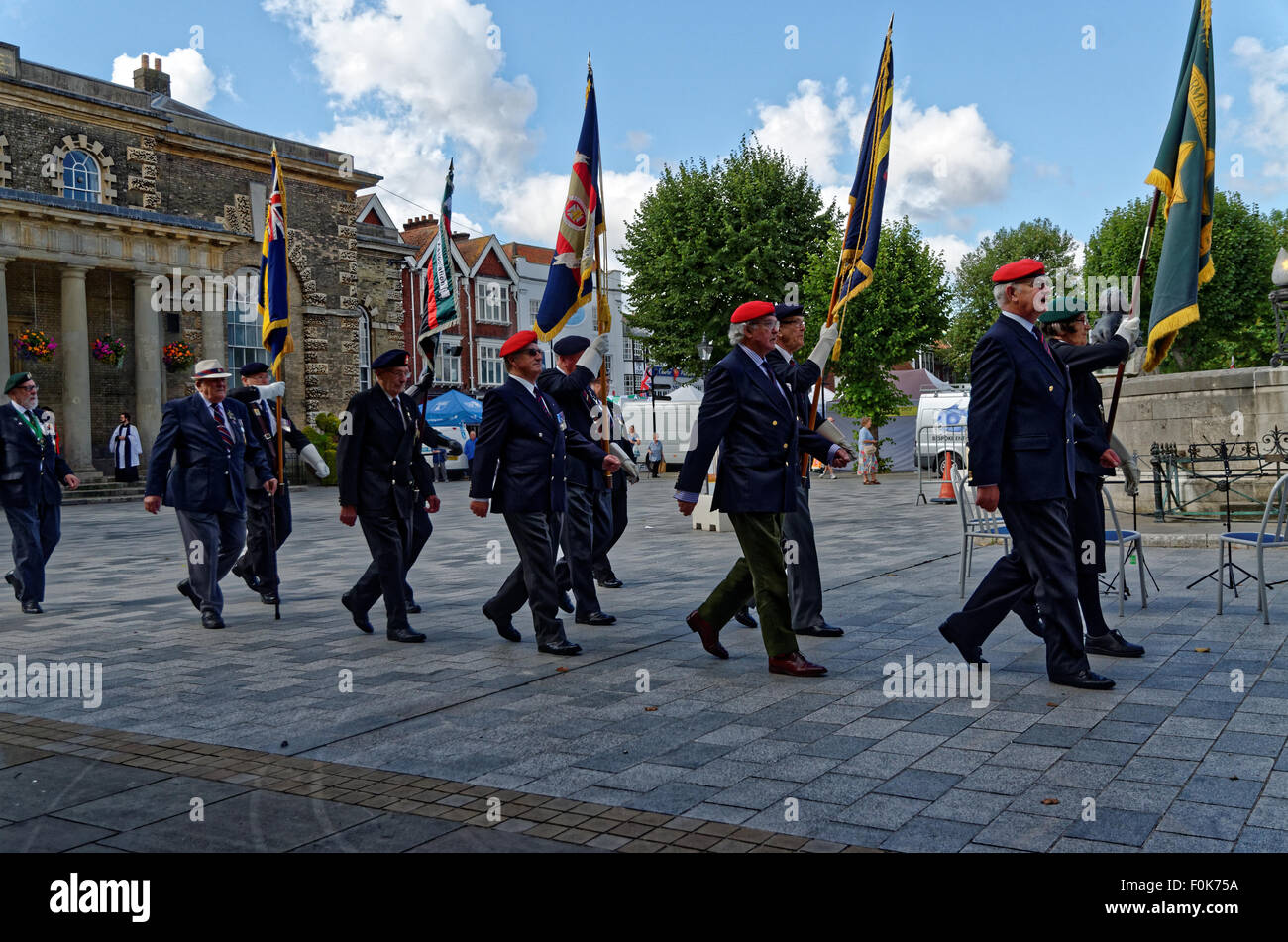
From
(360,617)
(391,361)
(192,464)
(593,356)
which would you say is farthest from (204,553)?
(593,356)

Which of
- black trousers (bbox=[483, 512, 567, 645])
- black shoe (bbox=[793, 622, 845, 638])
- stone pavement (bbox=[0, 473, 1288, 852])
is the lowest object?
stone pavement (bbox=[0, 473, 1288, 852])

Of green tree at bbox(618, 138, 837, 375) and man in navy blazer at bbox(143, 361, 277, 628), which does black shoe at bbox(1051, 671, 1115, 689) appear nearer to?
man in navy blazer at bbox(143, 361, 277, 628)

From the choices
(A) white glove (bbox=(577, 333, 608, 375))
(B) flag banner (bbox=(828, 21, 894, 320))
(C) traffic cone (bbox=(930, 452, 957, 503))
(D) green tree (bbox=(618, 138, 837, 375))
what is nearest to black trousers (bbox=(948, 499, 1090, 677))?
(B) flag banner (bbox=(828, 21, 894, 320))

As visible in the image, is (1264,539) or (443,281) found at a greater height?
(443,281)

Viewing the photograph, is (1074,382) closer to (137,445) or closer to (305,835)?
(305,835)

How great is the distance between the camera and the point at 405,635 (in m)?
8.09

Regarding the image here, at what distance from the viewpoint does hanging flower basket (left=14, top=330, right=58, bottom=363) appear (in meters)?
29.4

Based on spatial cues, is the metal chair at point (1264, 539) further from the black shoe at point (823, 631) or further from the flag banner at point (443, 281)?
the flag banner at point (443, 281)

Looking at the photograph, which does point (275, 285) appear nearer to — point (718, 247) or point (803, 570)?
point (803, 570)

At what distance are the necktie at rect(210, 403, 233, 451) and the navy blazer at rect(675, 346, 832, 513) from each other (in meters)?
4.35

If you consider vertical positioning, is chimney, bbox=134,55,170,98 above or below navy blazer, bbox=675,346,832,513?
above

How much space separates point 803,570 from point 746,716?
7.75 feet

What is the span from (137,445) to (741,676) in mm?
28068

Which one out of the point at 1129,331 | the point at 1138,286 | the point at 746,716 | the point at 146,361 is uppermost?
the point at 146,361
